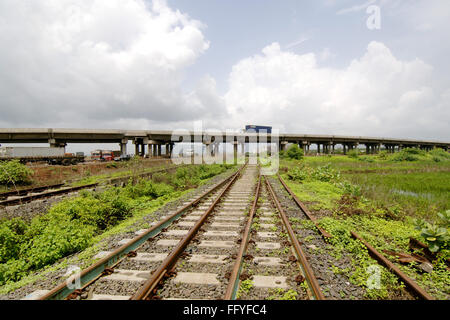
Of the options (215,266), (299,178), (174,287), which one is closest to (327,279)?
(215,266)

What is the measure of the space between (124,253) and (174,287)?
172cm

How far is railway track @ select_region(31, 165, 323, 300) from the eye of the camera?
306cm

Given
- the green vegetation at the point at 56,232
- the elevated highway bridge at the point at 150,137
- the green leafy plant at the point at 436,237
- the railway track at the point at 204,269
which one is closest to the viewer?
the railway track at the point at 204,269

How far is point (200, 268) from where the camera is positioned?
3734 millimetres

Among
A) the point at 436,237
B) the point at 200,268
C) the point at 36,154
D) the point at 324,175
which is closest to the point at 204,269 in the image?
the point at 200,268

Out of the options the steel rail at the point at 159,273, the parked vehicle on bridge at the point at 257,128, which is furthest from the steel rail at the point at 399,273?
the parked vehicle on bridge at the point at 257,128

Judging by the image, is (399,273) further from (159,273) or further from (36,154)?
(36,154)

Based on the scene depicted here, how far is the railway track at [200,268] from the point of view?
10.0 feet

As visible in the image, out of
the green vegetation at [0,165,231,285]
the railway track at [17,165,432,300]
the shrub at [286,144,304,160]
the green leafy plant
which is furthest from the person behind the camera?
the shrub at [286,144,304,160]

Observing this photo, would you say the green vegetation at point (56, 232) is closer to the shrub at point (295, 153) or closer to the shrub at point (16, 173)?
the shrub at point (16, 173)

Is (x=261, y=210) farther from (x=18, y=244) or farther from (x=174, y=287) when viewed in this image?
(x=18, y=244)

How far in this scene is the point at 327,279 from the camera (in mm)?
3369

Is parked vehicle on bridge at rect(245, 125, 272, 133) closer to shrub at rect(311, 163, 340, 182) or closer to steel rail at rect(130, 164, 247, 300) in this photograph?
shrub at rect(311, 163, 340, 182)

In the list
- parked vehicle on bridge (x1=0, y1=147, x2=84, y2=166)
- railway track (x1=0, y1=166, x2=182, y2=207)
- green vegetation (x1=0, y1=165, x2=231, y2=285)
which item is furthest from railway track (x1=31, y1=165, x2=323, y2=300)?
parked vehicle on bridge (x1=0, y1=147, x2=84, y2=166)
